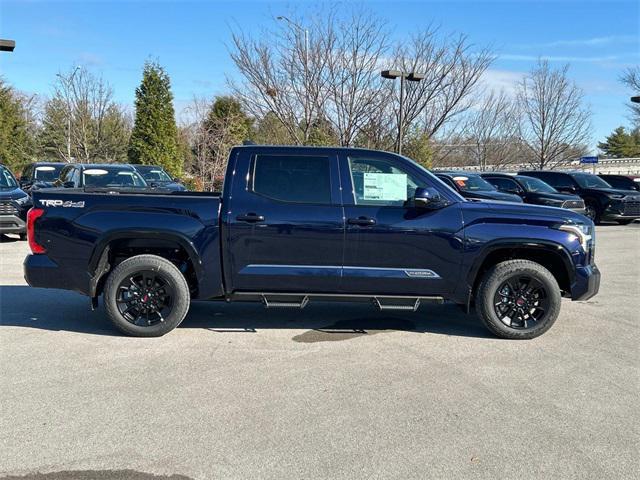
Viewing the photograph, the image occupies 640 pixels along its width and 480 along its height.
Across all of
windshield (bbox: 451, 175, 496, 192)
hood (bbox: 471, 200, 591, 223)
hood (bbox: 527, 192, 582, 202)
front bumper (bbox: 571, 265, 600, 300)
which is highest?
windshield (bbox: 451, 175, 496, 192)

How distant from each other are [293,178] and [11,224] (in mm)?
9256

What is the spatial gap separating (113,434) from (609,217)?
59.7 ft

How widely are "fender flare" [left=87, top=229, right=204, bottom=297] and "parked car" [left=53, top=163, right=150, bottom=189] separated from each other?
→ 7.92 m

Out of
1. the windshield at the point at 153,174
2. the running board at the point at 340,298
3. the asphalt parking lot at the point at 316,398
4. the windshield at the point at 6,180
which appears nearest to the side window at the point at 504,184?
the asphalt parking lot at the point at 316,398

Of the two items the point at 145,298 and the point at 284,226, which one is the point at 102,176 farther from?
the point at 284,226

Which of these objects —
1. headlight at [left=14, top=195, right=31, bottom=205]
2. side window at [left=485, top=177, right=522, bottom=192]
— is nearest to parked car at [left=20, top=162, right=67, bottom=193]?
headlight at [left=14, top=195, right=31, bottom=205]

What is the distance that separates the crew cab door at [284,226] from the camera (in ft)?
17.5

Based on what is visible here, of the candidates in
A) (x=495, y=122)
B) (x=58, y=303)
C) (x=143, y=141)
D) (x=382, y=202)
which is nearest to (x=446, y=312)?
(x=382, y=202)

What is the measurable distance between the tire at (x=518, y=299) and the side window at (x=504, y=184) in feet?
40.2

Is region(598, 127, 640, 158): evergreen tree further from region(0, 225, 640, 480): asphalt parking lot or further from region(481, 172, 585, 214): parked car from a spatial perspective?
region(0, 225, 640, 480): asphalt parking lot

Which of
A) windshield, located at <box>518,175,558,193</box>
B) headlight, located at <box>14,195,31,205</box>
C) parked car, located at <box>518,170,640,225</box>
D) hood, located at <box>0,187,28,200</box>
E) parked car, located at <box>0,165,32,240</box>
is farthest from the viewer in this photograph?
parked car, located at <box>518,170,640,225</box>

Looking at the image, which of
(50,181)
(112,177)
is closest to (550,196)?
(112,177)

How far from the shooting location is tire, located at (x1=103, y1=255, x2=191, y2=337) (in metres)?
5.43

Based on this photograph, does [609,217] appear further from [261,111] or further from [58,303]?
[58,303]
